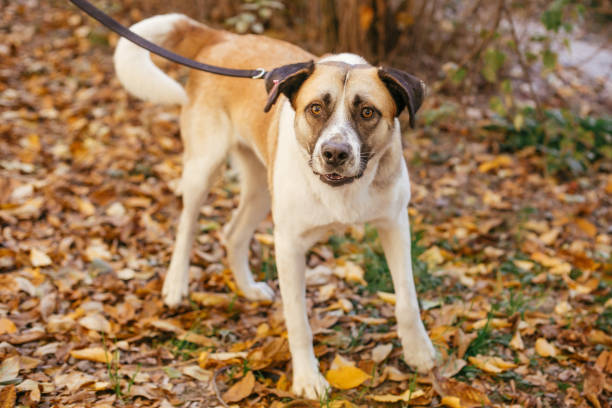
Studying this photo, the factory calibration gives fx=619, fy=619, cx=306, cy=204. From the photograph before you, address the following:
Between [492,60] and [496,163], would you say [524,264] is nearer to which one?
[496,163]

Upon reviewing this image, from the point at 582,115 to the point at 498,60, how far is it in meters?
1.56

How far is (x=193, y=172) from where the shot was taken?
3.70m

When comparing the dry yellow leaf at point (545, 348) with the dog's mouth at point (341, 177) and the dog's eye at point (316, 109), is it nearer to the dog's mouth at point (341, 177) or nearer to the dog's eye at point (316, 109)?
the dog's mouth at point (341, 177)

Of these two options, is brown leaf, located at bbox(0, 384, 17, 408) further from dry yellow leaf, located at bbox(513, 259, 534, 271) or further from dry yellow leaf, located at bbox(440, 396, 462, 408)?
dry yellow leaf, located at bbox(513, 259, 534, 271)

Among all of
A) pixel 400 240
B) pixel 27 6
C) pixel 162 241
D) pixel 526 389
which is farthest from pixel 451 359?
pixel 27 6

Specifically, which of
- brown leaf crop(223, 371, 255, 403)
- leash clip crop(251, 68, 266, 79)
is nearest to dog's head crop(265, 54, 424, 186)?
leash clip crop(251, 68, 266, 79)

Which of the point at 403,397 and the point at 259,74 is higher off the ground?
the point at 259,74

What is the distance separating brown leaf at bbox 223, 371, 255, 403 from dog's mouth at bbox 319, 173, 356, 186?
1081 mm

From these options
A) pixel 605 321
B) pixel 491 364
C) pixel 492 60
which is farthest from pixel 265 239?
pixel 492 60

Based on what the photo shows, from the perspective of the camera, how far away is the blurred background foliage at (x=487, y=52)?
5.23 m

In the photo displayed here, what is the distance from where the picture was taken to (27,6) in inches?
320

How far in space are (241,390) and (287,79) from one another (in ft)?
4.83

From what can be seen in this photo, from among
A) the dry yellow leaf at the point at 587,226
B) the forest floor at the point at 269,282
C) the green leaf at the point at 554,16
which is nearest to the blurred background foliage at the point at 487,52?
the green leaf at the point at 554,16

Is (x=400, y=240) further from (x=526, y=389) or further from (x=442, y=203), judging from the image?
(x=442, y=203)
